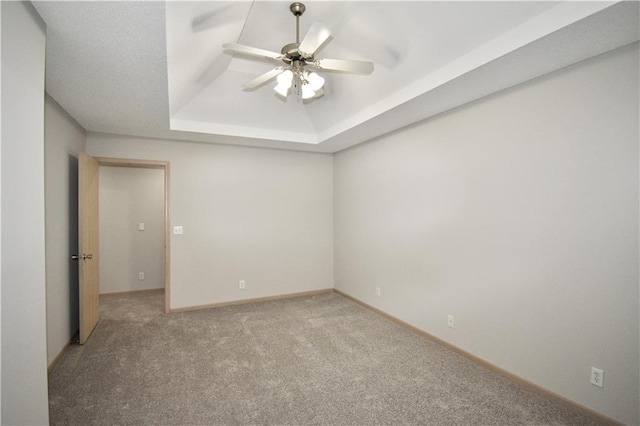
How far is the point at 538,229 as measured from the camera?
2352 mm

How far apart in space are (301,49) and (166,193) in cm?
300

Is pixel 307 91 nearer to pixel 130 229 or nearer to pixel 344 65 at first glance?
pixel 344 65

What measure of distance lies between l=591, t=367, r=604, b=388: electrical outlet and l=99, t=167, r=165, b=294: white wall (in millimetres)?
5648

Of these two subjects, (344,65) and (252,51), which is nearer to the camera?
(252,51)

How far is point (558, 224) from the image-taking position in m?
2.23

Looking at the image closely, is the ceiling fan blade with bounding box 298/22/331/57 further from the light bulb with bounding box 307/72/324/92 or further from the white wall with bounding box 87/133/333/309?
the white wall with bounding box 87/133/333/309

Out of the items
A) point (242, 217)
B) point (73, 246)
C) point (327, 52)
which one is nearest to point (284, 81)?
point (327, 52)

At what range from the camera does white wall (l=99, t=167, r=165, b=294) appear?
5008mm

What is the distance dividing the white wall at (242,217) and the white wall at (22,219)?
2.67m

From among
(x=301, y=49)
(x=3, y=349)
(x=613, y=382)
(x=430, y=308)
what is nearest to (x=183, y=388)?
(x=3, y=349)

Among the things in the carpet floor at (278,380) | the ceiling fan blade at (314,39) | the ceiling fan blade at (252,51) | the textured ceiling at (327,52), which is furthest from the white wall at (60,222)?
the ceiling fan blade at (314,39)

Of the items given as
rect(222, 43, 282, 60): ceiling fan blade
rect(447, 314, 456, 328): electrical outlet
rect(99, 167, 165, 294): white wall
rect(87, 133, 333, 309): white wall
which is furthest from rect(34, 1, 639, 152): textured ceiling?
rect(447, 314, 456, 328): electrical outlet

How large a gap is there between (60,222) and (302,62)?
2.79 meters

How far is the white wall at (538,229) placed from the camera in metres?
1.94
